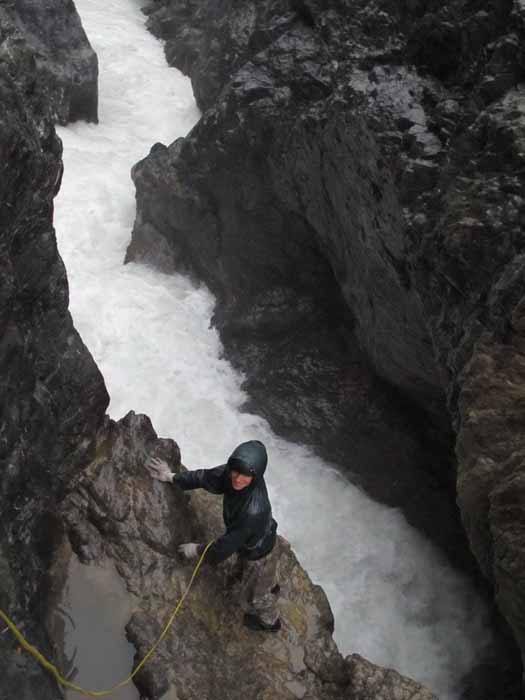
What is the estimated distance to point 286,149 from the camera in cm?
1105

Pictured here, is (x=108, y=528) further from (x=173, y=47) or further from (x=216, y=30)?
(x=173, y=47)

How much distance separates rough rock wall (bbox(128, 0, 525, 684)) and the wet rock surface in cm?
192

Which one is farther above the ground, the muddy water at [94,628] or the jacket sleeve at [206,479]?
the jacket sleeve at [206,479]

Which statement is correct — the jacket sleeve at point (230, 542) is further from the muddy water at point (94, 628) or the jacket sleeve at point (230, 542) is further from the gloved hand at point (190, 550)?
the muddy water at point (94, 628)

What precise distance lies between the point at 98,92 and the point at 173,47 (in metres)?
4.15

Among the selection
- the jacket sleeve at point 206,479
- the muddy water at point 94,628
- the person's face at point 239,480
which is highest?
the person's face at point 239,480

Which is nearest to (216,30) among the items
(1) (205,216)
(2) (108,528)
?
(1) (205,216)

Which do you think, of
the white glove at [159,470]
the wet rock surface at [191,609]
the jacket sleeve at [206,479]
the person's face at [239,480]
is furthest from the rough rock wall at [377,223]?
the white glove at [159,470]

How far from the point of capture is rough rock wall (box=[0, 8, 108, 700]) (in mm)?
5750

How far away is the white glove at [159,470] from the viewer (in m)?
7.71

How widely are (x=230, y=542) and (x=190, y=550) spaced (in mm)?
596

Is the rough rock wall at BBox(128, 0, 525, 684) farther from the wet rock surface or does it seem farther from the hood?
the hood

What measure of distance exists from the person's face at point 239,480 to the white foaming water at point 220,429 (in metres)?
3.66

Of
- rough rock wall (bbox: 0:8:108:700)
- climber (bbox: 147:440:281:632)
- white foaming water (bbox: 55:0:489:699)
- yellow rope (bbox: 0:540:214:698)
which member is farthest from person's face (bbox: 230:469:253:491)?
white foaming water (bbox: 55:0:489:699)
